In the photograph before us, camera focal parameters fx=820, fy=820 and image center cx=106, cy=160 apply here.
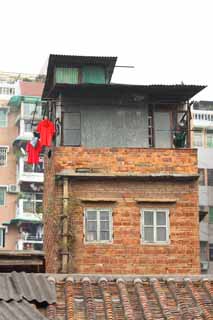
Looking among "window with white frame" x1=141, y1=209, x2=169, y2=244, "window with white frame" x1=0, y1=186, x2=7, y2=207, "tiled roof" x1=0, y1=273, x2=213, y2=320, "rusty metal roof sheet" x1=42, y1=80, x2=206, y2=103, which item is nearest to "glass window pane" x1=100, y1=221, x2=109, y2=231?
"window with white frame" x1=141, y1=209, x2=169, y2=244

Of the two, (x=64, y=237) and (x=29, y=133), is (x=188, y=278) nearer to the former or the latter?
(x=64, y=237)

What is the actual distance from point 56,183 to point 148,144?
3335mm

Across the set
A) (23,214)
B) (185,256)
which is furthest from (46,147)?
(23,214)

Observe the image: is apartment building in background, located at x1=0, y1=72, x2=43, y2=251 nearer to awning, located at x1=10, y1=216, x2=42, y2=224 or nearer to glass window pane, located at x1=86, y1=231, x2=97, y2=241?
awning, located at x1=10, y1=216, x2=42, y2=224

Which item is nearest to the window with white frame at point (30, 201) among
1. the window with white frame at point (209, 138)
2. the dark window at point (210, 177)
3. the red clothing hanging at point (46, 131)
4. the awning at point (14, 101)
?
the awning at point (14, 101)

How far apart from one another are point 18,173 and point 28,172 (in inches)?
31.1

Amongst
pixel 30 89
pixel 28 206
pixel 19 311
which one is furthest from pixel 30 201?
pixel 19 311

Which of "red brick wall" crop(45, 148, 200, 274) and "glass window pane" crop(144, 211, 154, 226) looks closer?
"red brick wall" crop(45, 148, 200, 274)

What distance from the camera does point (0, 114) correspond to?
5597cm

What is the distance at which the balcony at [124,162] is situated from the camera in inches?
993

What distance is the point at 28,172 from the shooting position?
5503cm

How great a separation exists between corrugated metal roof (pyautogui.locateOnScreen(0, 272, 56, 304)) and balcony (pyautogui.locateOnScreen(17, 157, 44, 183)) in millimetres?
44868

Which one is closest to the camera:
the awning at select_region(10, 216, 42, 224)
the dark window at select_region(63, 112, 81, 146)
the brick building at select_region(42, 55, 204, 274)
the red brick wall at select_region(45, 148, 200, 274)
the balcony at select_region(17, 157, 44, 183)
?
the red brick wall at select_region(45, 148, 200, 274)

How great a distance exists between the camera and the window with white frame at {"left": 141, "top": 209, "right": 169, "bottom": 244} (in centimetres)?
2514
